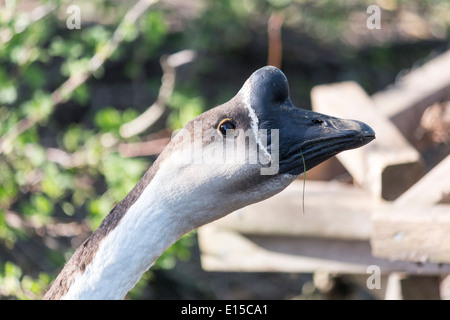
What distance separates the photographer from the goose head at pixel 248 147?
2.39 meters

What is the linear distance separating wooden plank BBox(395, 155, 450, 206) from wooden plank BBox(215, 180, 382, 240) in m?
0.20

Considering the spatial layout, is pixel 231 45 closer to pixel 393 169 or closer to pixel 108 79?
pixel 108 79

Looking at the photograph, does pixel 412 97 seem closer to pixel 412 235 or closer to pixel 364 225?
pixel 364 225

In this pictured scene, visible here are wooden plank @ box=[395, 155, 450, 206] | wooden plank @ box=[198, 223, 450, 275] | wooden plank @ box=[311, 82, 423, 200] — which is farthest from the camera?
wooden plank @ box=[198, 223, 450, 275]

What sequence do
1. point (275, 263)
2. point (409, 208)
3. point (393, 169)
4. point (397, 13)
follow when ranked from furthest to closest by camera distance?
point (397, 13) < point (275, 263) < point (393, 169) < point (409, 208)

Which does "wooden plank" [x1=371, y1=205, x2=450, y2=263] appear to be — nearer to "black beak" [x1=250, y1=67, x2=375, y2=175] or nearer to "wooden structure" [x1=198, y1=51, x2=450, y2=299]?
"wooden structure" [x1=198, y1=51, x2=450, y2=299]

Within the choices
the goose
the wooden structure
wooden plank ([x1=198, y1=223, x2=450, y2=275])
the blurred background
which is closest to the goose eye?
the goose

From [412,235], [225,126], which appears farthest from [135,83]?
[225,126]

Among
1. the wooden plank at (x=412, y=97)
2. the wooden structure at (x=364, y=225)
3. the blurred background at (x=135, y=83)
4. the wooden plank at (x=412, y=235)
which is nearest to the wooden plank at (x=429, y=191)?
the wooden structure at (x=364, y=225)

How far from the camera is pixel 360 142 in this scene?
2391mm

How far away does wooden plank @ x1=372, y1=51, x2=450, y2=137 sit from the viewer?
4.12 m

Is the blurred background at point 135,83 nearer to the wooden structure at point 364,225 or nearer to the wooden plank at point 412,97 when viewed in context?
the wooden structure at point 364,225
